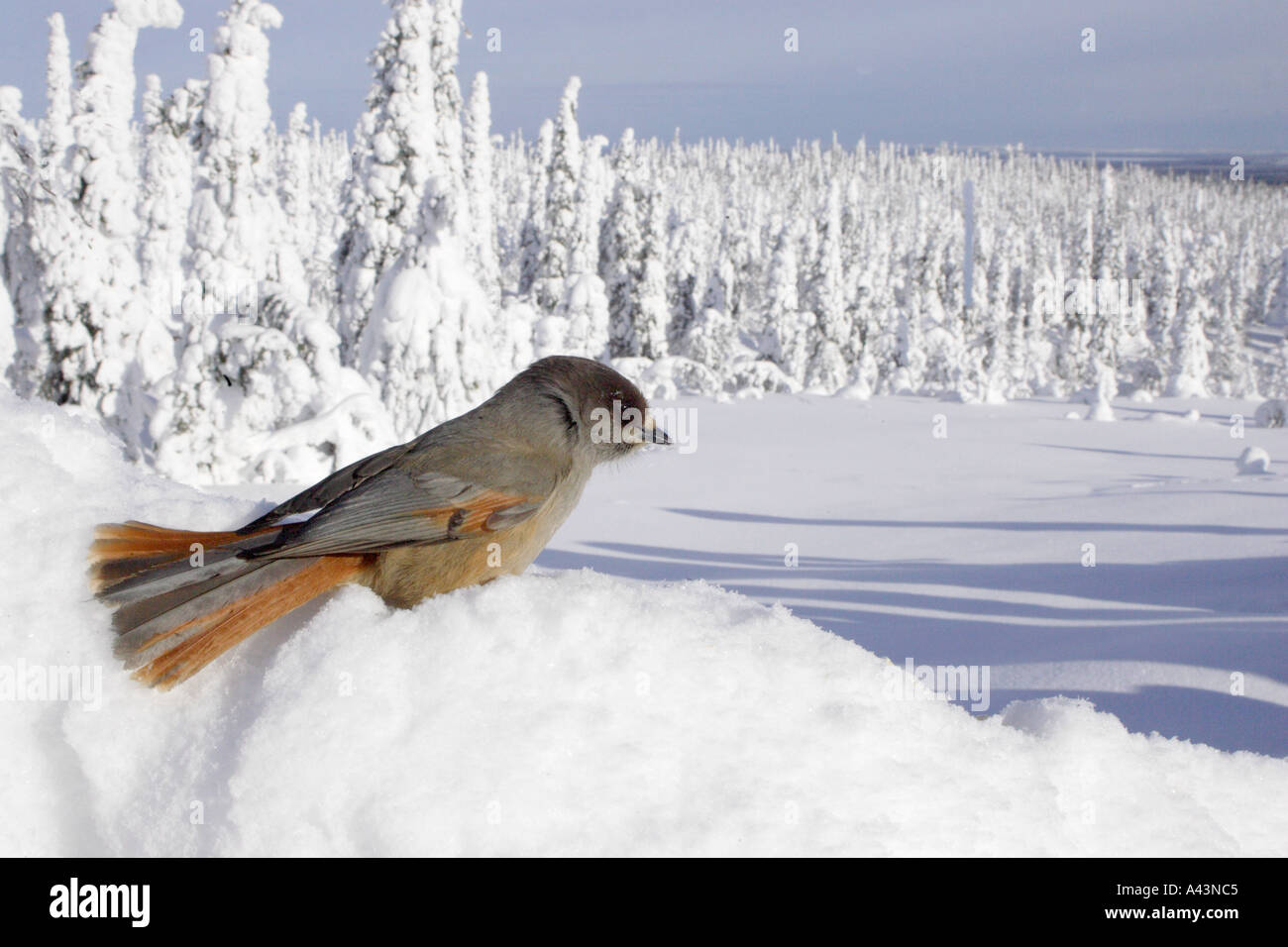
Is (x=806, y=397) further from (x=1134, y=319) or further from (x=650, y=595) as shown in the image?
(x=1134, y=319)

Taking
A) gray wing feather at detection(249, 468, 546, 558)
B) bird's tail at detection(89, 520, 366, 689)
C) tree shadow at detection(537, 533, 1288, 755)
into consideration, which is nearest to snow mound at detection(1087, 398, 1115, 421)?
tree shadow at detection(537, 533, 1288, 755)

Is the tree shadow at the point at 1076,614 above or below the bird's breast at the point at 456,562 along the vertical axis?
below

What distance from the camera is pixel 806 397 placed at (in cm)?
2941

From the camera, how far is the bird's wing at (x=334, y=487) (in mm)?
1969

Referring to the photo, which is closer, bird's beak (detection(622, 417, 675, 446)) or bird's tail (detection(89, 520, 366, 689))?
bird's tail (detection(89, 520, 366, 689))

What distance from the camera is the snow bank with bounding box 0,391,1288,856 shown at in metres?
1.34

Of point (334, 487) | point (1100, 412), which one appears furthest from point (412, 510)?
point (1100, 412)

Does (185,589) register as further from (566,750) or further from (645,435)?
(645,435)

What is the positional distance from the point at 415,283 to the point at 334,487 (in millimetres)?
15675

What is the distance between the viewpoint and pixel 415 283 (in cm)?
1705

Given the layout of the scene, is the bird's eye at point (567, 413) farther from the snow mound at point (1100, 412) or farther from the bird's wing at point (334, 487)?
the snow mound at point (1100, 412)

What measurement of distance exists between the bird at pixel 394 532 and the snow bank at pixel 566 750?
0.24 ft

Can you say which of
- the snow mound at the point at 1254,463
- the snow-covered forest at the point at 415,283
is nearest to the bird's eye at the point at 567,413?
the snow-covered forest at the point at 415,283

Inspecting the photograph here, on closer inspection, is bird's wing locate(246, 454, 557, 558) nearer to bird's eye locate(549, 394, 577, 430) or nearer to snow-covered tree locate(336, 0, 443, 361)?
bird's eye locate(549, 394, 577, 430)
